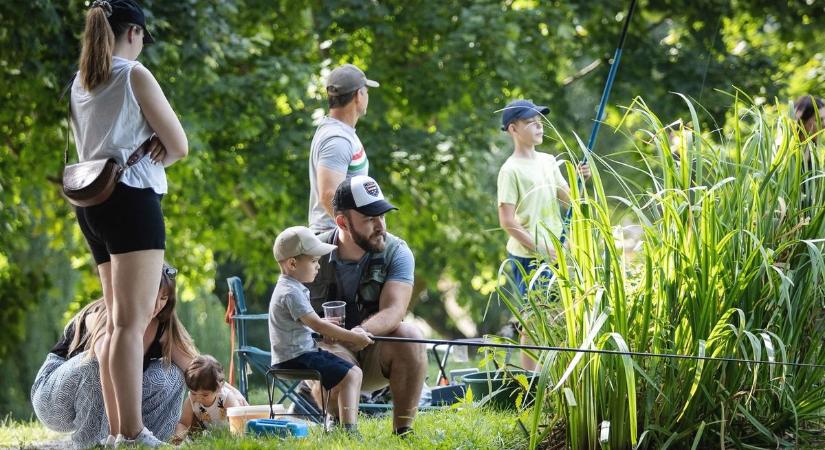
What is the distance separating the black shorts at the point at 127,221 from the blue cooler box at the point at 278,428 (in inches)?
26.0

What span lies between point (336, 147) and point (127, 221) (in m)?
1.24

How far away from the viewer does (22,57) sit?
7898mm

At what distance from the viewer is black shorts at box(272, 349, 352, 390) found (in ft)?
12.9

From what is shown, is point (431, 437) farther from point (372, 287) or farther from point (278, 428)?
point (372, 287)

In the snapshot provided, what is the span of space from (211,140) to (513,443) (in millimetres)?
7515

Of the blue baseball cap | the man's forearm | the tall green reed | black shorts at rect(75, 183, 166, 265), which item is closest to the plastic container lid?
the man's forearm

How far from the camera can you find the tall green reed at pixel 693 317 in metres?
3.19

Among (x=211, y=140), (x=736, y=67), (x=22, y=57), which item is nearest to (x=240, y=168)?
(x=211, y=140)

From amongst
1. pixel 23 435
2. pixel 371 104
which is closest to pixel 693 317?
pixel 23 435

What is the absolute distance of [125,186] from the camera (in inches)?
141

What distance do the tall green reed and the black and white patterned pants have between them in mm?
1437

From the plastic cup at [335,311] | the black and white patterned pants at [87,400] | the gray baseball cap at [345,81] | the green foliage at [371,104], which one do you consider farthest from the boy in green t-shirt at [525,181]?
the green foliage at [371,104]

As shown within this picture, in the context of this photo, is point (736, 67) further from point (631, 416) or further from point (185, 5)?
point (631, 416)

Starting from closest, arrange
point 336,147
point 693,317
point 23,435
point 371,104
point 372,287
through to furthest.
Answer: point 693,317
point 372,287
point 336,147
point 23,435
point 371,104
